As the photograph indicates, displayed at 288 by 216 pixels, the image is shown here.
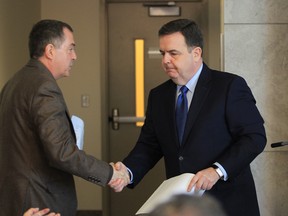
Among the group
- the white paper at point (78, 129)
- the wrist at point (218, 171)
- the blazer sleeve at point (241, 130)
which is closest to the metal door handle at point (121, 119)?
the white paper at point (78, 129)

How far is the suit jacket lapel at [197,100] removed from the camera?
2.23 m

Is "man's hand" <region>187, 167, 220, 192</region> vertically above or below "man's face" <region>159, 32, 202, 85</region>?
below

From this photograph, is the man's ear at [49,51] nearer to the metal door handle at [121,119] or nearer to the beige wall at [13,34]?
the beige wall at [13,34]

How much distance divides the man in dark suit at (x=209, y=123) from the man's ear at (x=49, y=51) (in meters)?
0.51

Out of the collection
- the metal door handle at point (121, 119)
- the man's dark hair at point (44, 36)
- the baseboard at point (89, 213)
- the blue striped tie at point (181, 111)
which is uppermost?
the man's dark hair at point (44, 36)

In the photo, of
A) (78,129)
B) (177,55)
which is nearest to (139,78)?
(78,129)

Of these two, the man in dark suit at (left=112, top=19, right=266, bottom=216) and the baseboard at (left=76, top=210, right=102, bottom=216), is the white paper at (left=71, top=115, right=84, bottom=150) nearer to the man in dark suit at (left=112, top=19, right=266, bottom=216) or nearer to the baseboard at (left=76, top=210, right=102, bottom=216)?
the man in dark suit at (left=112, top=19, right=266, bottom=216)

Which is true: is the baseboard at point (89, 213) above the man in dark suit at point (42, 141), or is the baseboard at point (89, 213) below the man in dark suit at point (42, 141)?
below

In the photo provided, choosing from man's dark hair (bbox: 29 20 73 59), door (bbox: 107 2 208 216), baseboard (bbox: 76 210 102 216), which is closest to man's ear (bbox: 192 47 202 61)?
man's dark hair (bbox: 29 20 73 59)

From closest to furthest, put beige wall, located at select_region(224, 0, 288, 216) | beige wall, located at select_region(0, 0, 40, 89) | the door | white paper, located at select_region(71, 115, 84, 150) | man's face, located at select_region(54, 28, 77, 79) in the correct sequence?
man's face, located at select_region(54, 28, 77, 79) < white paper, located at select_region(71, 115, 84, 150) < beige wall, located at select_region(224, 0, 288, 216) < beige wall, located at select_region(0, 0, 40, 89) < the door

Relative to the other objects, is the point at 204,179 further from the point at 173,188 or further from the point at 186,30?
the point at 186,30

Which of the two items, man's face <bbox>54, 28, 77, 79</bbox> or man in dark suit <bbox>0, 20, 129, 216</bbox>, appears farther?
man's face <bbox>54, 28, 77, 79</bbox>

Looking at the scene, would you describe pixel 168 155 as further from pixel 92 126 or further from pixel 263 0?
pixel 92 126

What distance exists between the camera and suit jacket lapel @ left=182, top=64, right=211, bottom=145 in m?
2.23
